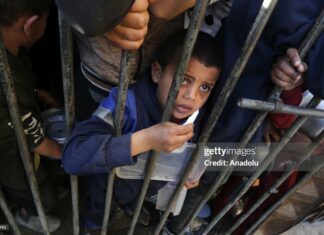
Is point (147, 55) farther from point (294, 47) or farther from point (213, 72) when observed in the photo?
point (294, 47)

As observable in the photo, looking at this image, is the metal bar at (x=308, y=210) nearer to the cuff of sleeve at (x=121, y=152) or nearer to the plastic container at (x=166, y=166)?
the plastic container at (x=166, y=166)

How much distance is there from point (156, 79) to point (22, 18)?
447 mm

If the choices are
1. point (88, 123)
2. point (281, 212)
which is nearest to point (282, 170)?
point (281, 212)

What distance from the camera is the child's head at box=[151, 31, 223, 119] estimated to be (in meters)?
1.05

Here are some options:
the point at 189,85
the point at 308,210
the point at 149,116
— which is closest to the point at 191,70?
the point at 189,85

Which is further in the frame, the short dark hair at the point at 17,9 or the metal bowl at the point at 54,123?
the metal bowl at the point at 54,123

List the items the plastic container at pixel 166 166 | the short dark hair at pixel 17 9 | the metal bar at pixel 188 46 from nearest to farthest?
the metal bar at pixel 188 46
the short dark hair at pixel 17 9
the plastic container at pixel 166 166

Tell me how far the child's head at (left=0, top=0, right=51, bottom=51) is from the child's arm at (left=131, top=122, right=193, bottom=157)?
0.51 metres

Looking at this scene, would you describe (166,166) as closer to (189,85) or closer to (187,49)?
(189,85)

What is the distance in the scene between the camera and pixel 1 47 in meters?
0.71

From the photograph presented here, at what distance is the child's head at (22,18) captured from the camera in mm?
1035

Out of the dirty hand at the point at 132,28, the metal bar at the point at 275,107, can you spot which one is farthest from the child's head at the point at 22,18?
the metal bar at the point at 275,107

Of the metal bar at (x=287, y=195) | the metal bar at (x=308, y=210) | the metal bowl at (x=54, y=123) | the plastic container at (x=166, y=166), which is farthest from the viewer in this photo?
the metal bar at (x=308, y=210)

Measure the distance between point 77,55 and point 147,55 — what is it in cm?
35
